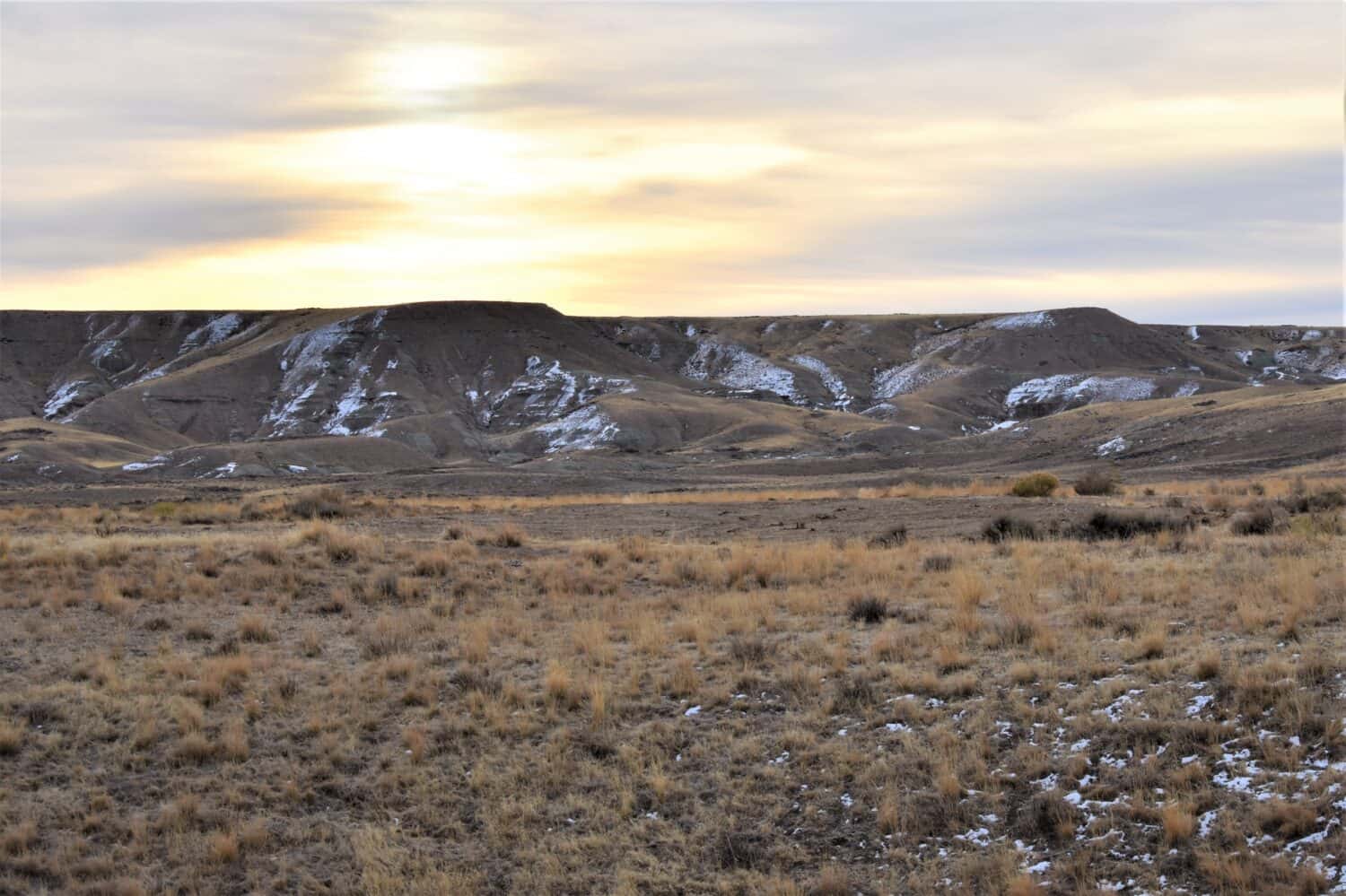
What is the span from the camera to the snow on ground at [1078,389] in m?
116

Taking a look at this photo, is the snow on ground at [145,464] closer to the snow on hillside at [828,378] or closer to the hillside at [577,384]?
the hillside at [577,384]

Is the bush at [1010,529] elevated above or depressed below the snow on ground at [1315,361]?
below

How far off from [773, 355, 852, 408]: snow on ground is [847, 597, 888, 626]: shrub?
117255 mm

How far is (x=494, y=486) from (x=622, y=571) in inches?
1426

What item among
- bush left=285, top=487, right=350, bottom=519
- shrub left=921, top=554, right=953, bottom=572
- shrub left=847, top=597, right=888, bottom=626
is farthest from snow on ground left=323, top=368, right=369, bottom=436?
shrub left=847, top=597, right=888, bottom=626

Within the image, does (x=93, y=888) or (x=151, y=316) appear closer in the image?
(x=93, y=888)

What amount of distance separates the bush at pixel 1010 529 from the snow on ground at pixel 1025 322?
135276mm

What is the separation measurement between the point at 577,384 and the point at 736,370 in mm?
25212

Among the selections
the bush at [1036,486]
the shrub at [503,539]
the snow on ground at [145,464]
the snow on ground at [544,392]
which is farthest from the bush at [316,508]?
the snow on ground at [544,392]

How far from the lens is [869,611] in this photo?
1423 centimetres

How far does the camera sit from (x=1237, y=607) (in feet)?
39.6

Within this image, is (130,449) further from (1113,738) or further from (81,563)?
(1113,738)

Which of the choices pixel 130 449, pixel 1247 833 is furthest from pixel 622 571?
pixel 130 449

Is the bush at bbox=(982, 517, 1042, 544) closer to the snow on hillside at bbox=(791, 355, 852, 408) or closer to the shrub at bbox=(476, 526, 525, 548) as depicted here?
the shrub at bbox=(476, 526, 525, 548)
